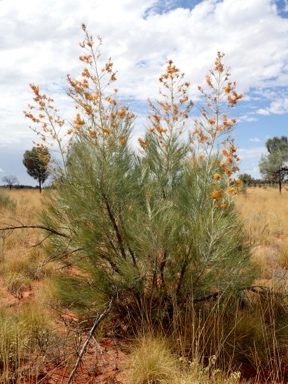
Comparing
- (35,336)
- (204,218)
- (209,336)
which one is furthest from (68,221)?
(209,336)

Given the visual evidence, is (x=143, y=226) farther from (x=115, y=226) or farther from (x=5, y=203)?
(x=5, y=203)

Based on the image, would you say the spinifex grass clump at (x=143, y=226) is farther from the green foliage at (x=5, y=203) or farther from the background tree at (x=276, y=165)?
the background tree at (x=276, y=165)

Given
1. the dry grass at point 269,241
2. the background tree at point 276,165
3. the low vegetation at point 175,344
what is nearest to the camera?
the low vegetation at point 175,344

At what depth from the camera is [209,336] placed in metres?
3.10

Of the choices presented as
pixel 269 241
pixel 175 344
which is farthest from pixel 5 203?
pixel 175 344

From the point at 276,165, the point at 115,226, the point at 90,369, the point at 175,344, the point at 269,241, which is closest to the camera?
the point at 90,369

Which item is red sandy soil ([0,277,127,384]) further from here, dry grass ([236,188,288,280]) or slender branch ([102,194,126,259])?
dry grass ([236,188,288,280])

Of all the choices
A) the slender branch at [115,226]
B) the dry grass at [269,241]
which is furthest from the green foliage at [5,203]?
the slender branch at [115,226]

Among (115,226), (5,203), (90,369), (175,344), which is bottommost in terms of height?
(90,369)

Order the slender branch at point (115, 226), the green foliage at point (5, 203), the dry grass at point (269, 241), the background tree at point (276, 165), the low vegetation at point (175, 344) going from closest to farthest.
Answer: the low vegetation at point (175, 344) < the slender branch at point (115, 226) < the dry grass at point (269, 241) < the green foliage at point (5, 203) < the background tree at point (276, 165)

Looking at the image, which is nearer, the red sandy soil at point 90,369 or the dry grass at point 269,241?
the red sandy soil at point 90,369

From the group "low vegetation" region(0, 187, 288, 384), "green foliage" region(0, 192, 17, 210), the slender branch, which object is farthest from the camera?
"green foliage" region(0, 192, 17, 210)

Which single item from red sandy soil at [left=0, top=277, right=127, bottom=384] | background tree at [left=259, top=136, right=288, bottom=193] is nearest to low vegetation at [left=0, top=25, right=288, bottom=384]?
red sandy soil at [left=0, top=277, right=127, bottom=384]

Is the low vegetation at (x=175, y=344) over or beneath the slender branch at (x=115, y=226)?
beneath
